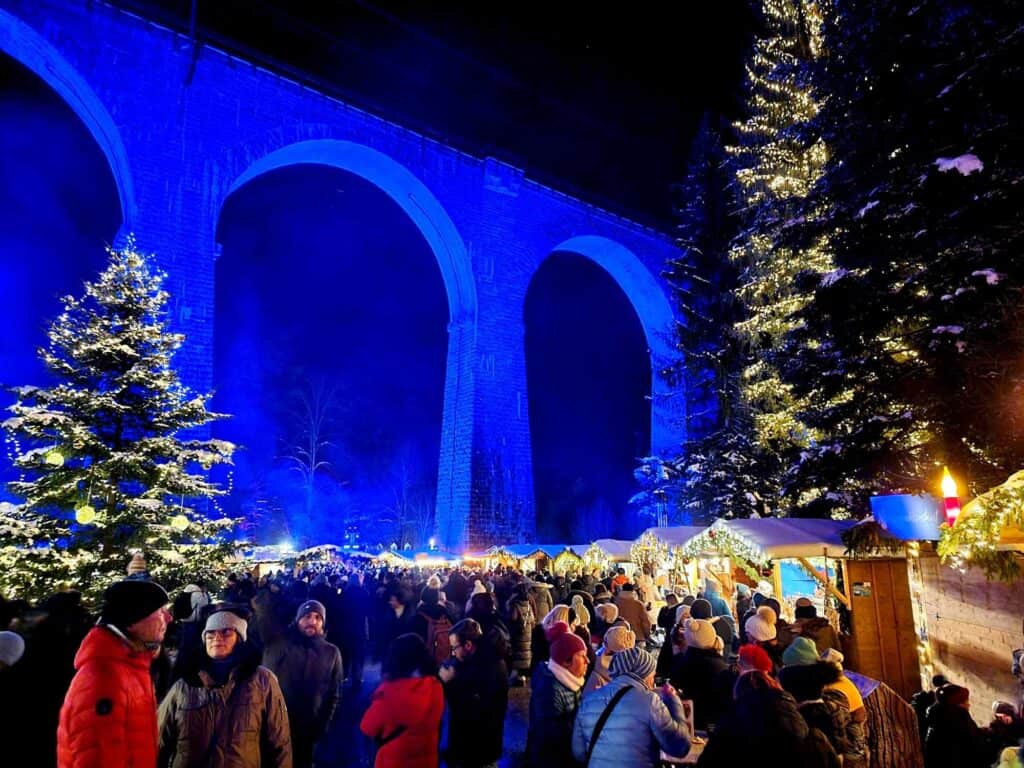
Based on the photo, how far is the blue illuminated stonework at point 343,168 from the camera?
15.5 metres

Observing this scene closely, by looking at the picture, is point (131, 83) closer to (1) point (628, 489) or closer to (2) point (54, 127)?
(2) point (54, 127)

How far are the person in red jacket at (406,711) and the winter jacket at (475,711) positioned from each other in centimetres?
79

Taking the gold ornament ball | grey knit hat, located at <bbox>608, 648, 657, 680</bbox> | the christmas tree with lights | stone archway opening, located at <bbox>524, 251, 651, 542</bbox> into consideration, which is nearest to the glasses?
grey knit hat, located at <bbox>608, 648, 657, 680</bbox>

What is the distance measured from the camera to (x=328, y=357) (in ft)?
110

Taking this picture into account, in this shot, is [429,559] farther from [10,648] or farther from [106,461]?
[10,648]

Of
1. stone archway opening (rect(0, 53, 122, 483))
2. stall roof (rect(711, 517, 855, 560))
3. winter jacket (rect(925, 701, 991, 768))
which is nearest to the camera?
winter jacket (rect(925, 701, 991, 768))

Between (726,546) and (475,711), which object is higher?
(726,546)

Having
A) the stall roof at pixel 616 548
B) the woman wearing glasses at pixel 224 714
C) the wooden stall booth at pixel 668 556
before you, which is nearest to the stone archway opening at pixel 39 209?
A: the stall roof at pixel 616 548

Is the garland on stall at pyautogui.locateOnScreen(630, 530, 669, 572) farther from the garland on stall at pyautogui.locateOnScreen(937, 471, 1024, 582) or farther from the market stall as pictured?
the market stall

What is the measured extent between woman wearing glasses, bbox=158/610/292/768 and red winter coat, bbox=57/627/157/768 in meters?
A: 0.34

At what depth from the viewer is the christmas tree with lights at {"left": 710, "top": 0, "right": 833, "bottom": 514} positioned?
1167 centimetres

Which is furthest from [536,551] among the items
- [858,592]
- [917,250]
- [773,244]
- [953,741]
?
[953,741]

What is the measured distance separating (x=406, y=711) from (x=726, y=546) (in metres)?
6.56

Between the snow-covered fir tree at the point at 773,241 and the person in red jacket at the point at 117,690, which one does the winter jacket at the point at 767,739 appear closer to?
the person in red jacket at the point at 117,690
